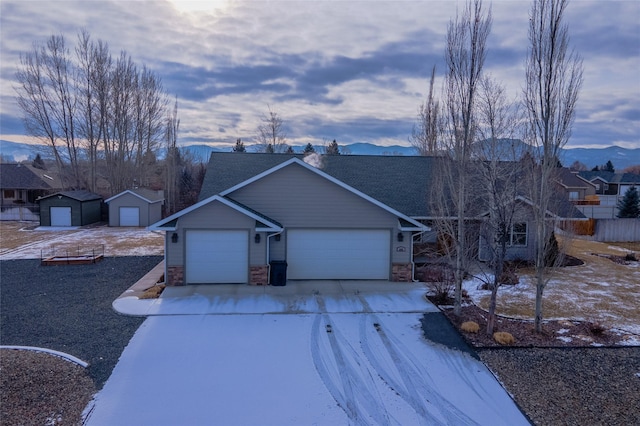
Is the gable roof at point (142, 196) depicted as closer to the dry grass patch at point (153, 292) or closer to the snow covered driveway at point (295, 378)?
the dry grass patch at point (153, 292)

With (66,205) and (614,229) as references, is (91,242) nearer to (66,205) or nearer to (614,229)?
(66,205)

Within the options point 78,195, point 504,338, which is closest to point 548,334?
point 504,338

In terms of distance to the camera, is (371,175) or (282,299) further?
(371,175)

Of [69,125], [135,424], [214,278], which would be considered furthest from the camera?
[69,125]

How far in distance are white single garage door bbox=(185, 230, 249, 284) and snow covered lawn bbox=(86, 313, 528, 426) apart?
318 cm

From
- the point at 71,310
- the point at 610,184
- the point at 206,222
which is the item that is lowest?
the point at 71,310

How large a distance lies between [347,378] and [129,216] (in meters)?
27.4

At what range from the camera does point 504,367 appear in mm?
7754

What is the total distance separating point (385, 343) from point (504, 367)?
2354mm

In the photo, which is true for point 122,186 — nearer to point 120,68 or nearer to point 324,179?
point 120,68

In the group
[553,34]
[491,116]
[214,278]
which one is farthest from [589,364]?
[214,278]

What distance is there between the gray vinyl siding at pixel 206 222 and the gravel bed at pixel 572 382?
7819 millimetres

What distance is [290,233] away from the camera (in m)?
14.0

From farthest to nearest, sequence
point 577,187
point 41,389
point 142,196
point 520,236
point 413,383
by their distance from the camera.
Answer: point 577,187
point 142,196
point 520,236
point 413,383
point 41,389
